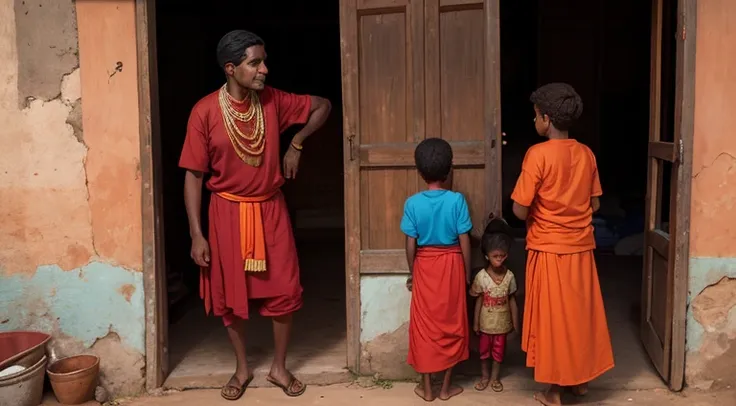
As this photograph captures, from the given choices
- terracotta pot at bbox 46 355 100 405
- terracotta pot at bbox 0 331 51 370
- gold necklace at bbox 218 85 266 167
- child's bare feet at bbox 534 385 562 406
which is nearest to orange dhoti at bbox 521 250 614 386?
child's bare feet at bbox 534 385 562 406

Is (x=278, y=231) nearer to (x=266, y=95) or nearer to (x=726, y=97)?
(x=266, y=95)

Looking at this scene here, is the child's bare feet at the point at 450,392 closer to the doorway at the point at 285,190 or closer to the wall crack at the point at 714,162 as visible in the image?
the doorway at the point at 285,190

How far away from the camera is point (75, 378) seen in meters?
3.79

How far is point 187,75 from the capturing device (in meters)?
6.71

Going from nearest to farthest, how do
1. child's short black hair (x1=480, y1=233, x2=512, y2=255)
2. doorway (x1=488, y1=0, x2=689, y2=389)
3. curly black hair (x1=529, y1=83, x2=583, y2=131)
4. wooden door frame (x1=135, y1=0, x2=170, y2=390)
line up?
curly black hair (x1=529, y1=83, x2=583, y2=131) < child's short black hair (x1=480, y1=233, x2=512, y2=255) < wooden door frame (x1=135, y1=0, x2=170, y2=390) < doorway (x1=488, y1=0, x2=689, y2=389)

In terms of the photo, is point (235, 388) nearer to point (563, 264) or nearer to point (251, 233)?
point (251, 233)

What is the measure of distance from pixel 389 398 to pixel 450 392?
343 millimetres

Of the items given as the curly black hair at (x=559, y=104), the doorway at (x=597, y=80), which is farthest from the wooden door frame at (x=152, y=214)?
the doorway at (x=597, y=80)

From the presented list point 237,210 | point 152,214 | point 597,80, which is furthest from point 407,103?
point 597,80

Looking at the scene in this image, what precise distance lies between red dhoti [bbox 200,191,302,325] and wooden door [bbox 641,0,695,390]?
213 centimetres

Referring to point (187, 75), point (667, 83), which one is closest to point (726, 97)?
point (667, 83)

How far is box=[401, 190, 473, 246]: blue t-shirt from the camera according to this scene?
11.8ft

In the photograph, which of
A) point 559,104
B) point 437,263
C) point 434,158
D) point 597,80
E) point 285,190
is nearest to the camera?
point 559,104

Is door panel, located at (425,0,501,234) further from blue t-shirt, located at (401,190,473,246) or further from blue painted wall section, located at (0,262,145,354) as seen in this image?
blue painted wall section, located at (0,262,145,354)
